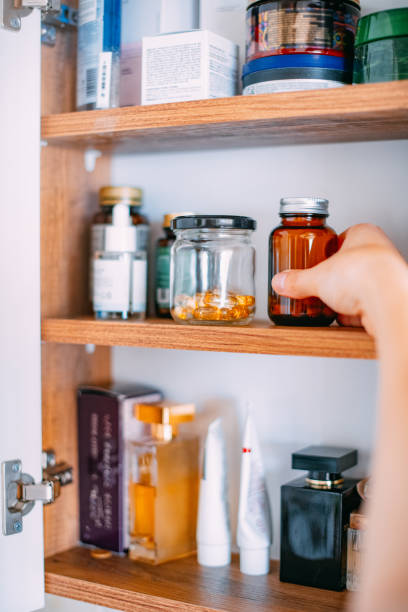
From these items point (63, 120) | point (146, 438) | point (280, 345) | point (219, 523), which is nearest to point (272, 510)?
point (219, 523)

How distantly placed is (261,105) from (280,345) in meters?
0.24

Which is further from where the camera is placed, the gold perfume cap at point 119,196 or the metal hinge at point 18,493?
the gold perfume cap at point 119,196

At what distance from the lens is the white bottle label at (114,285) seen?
0.90 meters

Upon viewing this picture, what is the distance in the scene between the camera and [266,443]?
3.14ft

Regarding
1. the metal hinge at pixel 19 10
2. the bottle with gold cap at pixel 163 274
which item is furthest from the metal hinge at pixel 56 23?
the bottle with gold cap at pixel 163 274

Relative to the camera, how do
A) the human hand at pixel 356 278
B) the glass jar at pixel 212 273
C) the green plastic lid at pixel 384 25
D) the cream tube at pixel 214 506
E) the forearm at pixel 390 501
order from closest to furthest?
the forearm at pixel 390 501 → the human hand at pixel 356 278 → the green plastic lid at pixel 384 25 → the glass jar at pixel 212 273 → the cream tube at pixel 214 506

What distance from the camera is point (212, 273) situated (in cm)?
82

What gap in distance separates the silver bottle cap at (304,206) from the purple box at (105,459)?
35cm

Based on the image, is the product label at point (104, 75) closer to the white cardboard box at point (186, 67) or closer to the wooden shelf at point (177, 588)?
the white cardboard box at point (186, 67)

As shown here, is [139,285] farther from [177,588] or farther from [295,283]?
[177,588]

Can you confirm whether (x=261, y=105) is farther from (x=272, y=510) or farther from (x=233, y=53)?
(x=272, y=510)

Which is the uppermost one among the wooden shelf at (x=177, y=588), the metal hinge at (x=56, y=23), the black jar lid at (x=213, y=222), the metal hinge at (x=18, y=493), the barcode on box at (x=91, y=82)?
the metal hinge at (x=56, y=23)

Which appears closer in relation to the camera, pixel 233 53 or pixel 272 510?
pixel 233 53

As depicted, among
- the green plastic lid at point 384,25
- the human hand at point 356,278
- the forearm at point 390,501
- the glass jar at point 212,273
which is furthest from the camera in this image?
the glass jar at point 212,273
